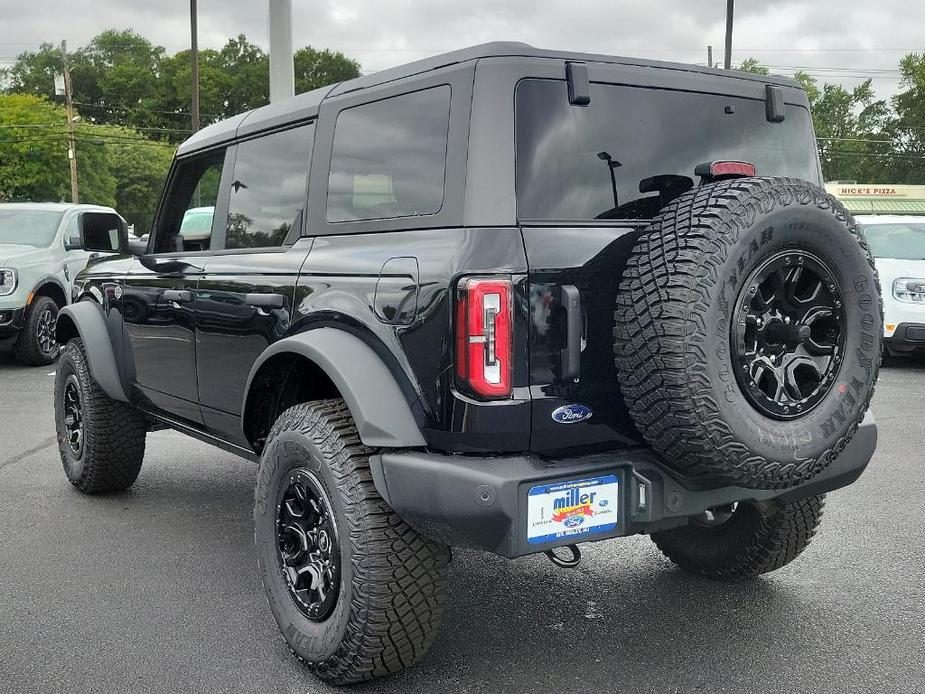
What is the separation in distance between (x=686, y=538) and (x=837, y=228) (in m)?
1.70

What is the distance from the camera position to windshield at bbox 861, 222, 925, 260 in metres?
10.4

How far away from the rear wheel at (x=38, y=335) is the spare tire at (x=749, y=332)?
9261 mm

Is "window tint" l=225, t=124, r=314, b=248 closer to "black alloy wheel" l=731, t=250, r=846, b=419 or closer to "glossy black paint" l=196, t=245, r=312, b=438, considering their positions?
"glossy black paint" l=196, t=245, r=312, b=438

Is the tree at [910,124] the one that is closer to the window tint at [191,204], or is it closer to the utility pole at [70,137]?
the utility pole at [70,137]

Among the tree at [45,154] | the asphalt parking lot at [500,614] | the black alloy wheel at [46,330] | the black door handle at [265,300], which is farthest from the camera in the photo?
the tree at [45,154]

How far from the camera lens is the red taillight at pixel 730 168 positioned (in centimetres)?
290

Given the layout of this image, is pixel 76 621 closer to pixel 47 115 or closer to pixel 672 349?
pixel 672 349

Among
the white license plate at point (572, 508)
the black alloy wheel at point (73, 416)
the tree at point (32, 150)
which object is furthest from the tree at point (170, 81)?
the white license plate at point (572, 508)

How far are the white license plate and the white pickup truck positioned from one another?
27.9 ft

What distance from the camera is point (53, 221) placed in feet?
37.0

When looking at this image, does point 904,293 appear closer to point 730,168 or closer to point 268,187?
point 730,168

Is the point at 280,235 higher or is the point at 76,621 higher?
the point at 280,235

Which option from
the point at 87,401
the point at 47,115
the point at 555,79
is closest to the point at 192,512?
the point at 87,401

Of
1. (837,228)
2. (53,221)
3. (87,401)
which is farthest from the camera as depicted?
(53,221)
